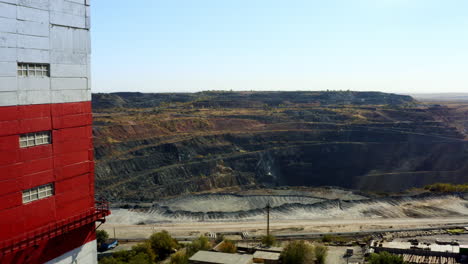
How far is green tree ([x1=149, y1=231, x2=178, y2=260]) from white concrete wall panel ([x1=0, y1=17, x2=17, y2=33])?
29564mm

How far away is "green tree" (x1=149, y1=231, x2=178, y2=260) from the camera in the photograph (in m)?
39.7

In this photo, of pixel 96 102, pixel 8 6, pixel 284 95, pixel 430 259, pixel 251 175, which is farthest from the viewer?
pixel 284 95

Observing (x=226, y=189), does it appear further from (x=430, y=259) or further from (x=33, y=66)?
(x=33, y=66)

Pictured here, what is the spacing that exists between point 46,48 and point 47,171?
13.9 ft

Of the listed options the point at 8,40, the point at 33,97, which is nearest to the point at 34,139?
the point at 33,97

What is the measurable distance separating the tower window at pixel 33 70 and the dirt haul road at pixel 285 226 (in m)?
34.8

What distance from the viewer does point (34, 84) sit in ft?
47.3

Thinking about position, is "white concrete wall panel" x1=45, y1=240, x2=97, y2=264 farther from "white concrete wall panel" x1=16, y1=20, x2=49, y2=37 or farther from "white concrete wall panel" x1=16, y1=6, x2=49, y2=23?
"white concrete wall panel" x1=16, y1=6, x2=49, y2=23

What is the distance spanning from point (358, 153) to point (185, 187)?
40386 mm

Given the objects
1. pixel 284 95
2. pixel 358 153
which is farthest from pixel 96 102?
pixel 358 153

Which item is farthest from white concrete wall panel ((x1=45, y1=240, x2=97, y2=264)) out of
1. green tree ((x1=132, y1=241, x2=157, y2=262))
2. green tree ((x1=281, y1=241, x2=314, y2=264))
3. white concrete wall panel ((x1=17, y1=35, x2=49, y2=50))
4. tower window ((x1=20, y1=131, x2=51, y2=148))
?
green tree ((x1=132, y1=241, x2=157, y2=262))

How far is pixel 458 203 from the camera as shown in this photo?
61.8 meters

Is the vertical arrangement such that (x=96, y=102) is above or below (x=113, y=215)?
above

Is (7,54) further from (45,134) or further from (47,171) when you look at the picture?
(47,171)
